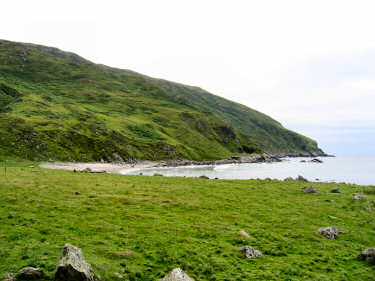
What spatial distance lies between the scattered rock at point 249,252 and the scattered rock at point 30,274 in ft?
45.4

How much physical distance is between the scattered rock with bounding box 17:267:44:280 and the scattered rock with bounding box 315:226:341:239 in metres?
24.3

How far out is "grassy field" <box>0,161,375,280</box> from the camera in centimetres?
1681

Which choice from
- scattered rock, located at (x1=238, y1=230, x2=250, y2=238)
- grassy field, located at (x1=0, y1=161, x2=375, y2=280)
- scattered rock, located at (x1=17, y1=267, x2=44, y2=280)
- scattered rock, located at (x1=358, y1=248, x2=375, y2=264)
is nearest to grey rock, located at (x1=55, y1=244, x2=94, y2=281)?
scattered rock, located at (x1=17, y1=267, x2=44, y2=280)

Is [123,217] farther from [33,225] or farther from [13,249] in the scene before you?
[13,249]

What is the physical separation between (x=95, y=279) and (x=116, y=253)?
3863mm

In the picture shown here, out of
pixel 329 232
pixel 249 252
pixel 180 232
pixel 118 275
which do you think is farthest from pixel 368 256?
pixel 118 275

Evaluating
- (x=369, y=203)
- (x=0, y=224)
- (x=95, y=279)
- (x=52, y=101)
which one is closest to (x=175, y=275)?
(x=95, y=279)

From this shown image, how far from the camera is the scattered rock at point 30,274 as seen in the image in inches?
529

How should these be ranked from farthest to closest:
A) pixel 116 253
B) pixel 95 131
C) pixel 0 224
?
1. pixel 95 131
2. pixel 0 224
3. pixel 116 253

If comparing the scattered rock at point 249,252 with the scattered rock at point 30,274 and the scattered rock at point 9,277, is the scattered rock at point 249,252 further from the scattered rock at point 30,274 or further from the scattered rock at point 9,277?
the scattered rock at point 9,277

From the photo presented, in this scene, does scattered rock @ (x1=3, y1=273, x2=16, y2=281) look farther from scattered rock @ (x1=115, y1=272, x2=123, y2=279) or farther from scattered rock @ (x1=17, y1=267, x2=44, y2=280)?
scattered rock @ (x1=115, y1=272, x2=123, y2=279)

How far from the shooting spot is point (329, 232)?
24984 mm

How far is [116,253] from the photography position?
702 inches

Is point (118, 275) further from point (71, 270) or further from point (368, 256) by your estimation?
point (368, 256)
